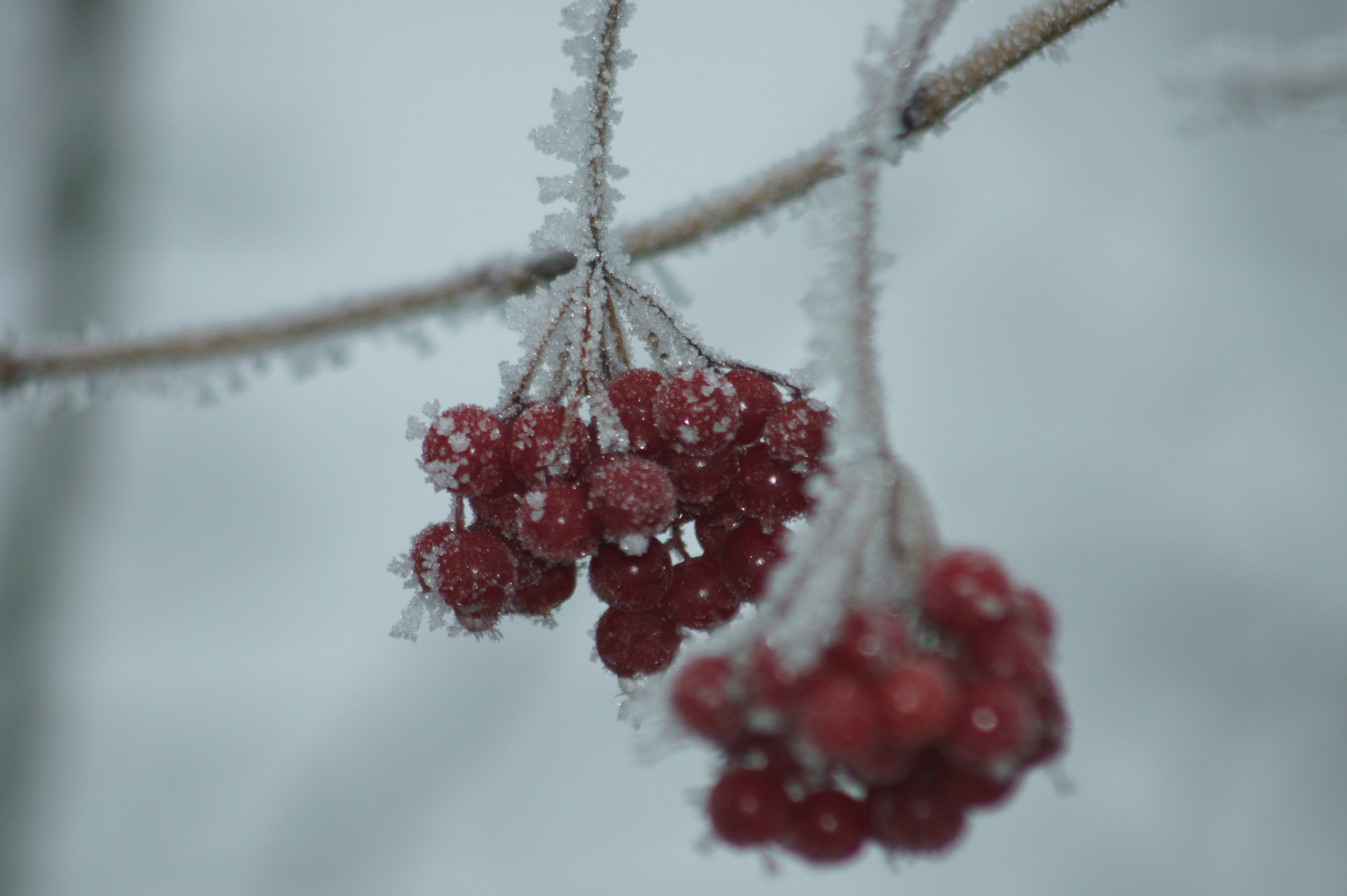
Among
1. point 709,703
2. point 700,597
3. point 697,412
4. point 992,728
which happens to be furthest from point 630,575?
point 992,728

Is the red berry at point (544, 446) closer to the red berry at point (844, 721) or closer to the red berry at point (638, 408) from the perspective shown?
the red berry at point (638, 408)

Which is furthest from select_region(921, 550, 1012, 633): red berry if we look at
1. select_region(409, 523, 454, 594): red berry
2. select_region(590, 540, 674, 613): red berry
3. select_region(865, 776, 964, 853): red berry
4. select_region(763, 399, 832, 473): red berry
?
select_region(409, 523, 454, 594): red berry

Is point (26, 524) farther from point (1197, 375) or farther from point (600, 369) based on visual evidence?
point (1197, 375)

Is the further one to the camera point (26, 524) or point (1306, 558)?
point (1306, 558)

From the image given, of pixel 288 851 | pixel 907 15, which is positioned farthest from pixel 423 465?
pixel 288 851

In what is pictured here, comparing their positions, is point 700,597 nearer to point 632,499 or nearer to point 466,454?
point 632,499

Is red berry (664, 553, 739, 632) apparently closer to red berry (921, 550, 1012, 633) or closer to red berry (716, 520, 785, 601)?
red berry (716, 520, 785, 601)

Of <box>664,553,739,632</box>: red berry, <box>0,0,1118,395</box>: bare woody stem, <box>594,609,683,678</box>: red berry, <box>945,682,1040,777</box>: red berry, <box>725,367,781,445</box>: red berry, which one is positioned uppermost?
<box>0,0,1118,395</box>: bare woody stem
